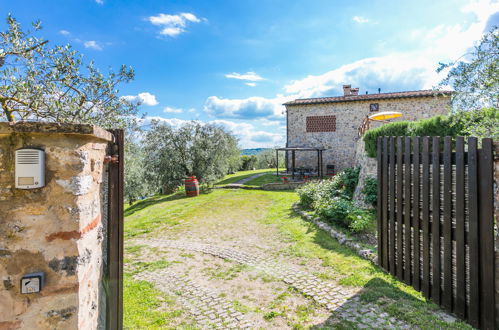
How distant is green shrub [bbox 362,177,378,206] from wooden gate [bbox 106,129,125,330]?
7973 mm

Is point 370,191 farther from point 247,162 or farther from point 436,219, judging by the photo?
point 247,162

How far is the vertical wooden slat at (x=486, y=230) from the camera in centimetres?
290

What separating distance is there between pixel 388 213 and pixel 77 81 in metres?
5.99

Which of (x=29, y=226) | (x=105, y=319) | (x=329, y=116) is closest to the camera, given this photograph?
(x=29, y=226)

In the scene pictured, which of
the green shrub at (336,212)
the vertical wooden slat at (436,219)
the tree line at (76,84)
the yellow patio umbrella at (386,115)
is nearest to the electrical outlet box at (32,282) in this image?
the tree line at (76,84)

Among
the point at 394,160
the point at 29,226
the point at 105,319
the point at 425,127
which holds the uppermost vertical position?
the point at 425,127

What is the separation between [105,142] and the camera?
2330 mm

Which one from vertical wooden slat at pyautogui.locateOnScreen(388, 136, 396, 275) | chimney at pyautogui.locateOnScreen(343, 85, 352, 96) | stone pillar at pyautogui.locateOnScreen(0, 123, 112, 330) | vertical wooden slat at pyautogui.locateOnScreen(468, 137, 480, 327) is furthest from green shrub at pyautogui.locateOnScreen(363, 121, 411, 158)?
chimney at pyautogui.locateOnScreen(343, 85, 352, 96)

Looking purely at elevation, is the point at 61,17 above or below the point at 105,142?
above

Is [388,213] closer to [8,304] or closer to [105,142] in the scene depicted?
[105,142]

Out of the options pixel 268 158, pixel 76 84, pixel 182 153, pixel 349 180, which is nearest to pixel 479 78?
pixel 76 84

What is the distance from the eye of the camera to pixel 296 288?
4129 millimetres

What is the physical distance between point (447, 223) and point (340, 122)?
17.1 m

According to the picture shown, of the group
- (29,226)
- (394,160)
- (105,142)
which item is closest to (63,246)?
(29,226)
